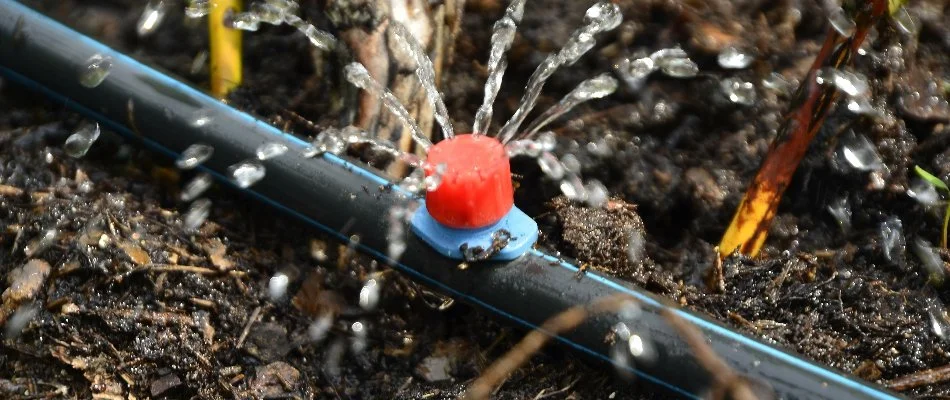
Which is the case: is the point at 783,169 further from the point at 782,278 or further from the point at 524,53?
the point at 524,53

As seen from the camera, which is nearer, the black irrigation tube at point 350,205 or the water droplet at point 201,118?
the black irrigation tube at point 350,205

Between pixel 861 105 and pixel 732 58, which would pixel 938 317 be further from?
pixel 732 58

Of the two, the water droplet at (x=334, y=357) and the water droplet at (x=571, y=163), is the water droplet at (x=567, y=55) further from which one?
the water droplet at (x=334, y=357)

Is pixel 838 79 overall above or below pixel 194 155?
above

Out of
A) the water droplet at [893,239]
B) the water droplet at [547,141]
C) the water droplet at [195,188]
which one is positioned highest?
the water droplet at [547,141]

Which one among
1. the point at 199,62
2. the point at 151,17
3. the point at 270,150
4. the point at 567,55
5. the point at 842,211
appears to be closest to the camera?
the point at 270,150

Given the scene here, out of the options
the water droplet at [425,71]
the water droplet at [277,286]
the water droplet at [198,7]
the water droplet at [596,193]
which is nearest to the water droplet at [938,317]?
the water droplet at [596,193]

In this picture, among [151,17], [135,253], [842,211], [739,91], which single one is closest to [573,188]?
[739,91]
